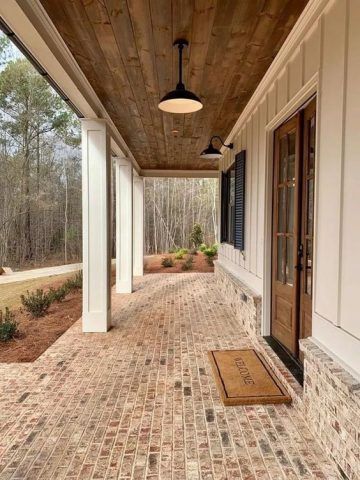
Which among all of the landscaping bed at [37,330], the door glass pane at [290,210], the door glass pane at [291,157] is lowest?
the landscaping bed at [37,330]

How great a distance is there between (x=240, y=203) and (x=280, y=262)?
1603mm

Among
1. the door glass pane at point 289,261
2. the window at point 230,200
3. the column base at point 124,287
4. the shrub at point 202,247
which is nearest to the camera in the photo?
the door glass pane at point 289,261

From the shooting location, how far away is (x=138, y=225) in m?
9.56

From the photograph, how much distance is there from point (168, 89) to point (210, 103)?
0.69m

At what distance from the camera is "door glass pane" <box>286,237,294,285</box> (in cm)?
A: 315

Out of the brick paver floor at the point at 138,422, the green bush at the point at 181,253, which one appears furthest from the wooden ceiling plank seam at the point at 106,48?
the green bush at the point at 181,253

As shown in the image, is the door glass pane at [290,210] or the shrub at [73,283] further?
the shrub at [73,283]

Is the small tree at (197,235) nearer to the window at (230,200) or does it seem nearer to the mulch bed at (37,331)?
the window at (230,200)

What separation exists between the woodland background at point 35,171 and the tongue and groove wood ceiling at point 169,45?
5374 mm

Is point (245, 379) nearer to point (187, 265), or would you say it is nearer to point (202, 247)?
point (187, 265)

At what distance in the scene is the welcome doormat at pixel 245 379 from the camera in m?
2.60

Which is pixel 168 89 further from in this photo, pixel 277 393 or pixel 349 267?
pixel 277 393

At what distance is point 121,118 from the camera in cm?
475

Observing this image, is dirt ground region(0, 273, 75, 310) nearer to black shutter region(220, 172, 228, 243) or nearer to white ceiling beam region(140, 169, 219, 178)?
white ceiling beam region(140, 169, 219, 178)
